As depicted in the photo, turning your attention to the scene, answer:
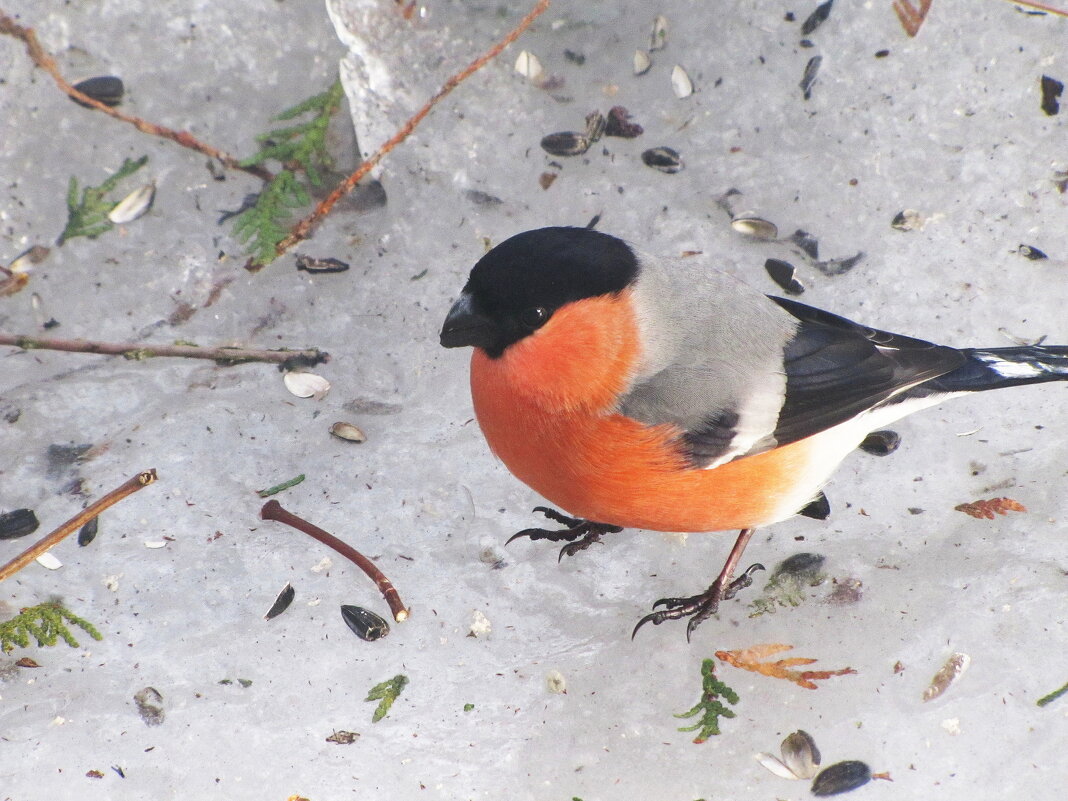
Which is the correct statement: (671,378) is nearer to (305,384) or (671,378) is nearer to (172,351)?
(305,384)

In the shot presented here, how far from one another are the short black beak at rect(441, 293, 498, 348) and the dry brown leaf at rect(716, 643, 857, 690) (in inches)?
41.1

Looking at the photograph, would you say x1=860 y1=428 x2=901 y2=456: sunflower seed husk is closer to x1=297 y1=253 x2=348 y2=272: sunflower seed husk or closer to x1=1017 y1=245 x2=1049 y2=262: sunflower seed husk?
x1=1017 y1=245 x2=1049 y2=262: sunflower seed husk

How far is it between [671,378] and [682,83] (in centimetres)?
116

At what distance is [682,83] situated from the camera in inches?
113

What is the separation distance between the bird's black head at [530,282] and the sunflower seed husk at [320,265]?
2.74 ft

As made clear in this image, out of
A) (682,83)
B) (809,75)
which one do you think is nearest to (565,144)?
(682,83)

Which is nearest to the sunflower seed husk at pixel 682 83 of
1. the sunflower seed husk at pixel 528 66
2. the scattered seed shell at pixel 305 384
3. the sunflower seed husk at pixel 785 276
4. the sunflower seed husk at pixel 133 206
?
the sunflower seed husk at pixel 528 66

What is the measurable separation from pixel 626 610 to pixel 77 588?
4.50 feet

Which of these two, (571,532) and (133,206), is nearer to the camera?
(571,532)

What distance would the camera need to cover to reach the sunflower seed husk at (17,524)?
2.47m

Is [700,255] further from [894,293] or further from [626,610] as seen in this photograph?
[626,610]

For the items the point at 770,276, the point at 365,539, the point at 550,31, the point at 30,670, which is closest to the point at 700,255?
the point at 770,276

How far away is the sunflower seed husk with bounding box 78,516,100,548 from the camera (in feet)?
8.17

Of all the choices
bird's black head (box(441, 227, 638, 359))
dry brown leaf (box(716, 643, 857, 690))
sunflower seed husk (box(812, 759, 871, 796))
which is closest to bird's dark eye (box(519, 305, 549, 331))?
bird's black head (box(441, 227, 638, 359))
